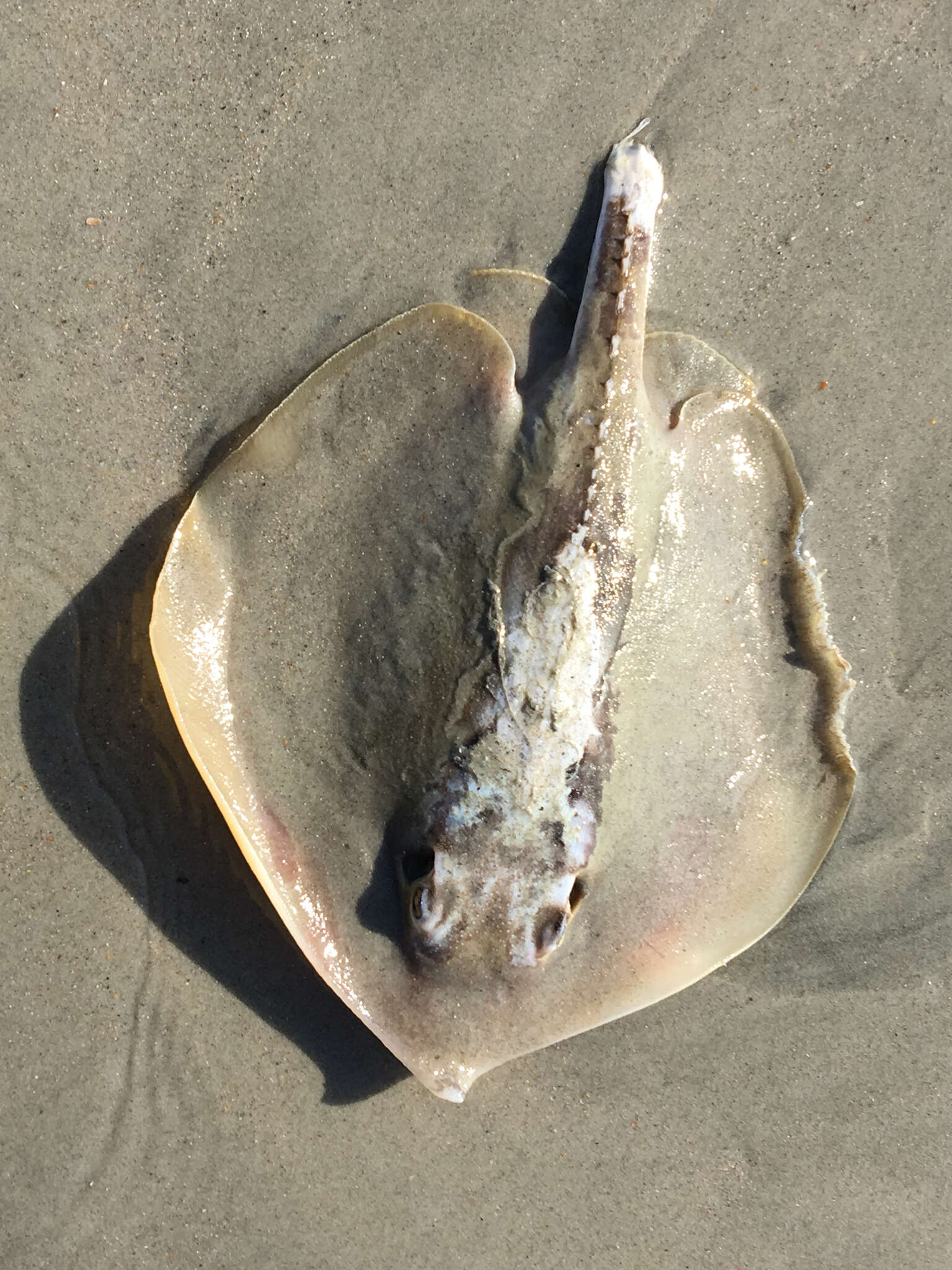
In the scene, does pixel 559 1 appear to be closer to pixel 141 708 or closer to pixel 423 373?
pixel 423 373

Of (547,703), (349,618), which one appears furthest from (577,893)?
(349,618)

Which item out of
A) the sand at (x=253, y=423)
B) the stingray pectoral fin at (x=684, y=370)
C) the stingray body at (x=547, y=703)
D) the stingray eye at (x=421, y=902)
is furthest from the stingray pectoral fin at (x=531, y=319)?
the stingray eye at (x=421, y=902)

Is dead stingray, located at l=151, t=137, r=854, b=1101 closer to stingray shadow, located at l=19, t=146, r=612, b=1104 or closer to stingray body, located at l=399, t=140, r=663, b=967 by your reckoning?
stingray body, located at l=399, t=140, r=663, b=967

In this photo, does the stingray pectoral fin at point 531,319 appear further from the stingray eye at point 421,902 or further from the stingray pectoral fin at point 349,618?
the stingray eye at point 421,902

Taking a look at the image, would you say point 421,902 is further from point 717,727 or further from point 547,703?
point 717,727

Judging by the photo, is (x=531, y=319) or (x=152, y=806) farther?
(x=152, y=806)

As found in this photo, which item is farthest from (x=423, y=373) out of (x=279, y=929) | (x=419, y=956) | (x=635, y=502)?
(x=279, y=929)
